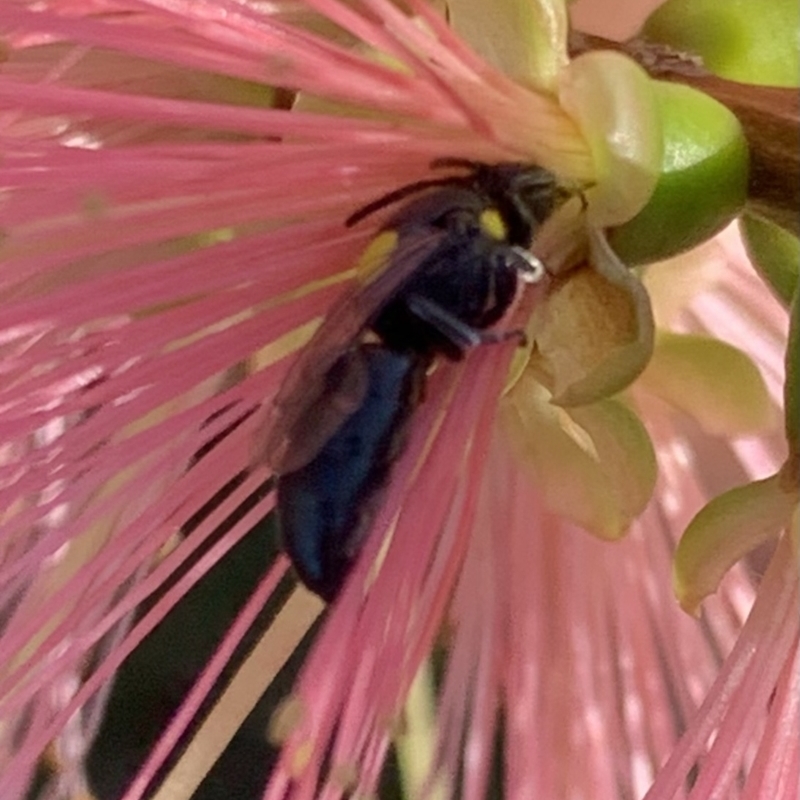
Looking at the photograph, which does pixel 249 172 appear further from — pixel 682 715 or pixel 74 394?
pixel 682 715

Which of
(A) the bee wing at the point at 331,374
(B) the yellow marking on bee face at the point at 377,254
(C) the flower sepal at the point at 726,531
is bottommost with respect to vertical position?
(C) the flower sepal at the point at 726,531

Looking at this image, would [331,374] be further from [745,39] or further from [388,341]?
[745,39]

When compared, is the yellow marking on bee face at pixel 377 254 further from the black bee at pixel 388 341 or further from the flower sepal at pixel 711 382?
the flower sepal at pixel 711 382

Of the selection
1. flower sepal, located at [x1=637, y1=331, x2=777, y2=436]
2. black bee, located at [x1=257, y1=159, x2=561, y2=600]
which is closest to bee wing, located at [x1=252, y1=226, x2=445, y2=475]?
black bee, located at [x1=257, y1=159, x2=561, y2=600]

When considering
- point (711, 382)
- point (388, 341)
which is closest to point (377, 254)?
point (388, 341)

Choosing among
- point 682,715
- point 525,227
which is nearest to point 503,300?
point 525,227

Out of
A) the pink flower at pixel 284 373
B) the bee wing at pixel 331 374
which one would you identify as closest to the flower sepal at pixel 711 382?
the pink flower at pixel 284 373
